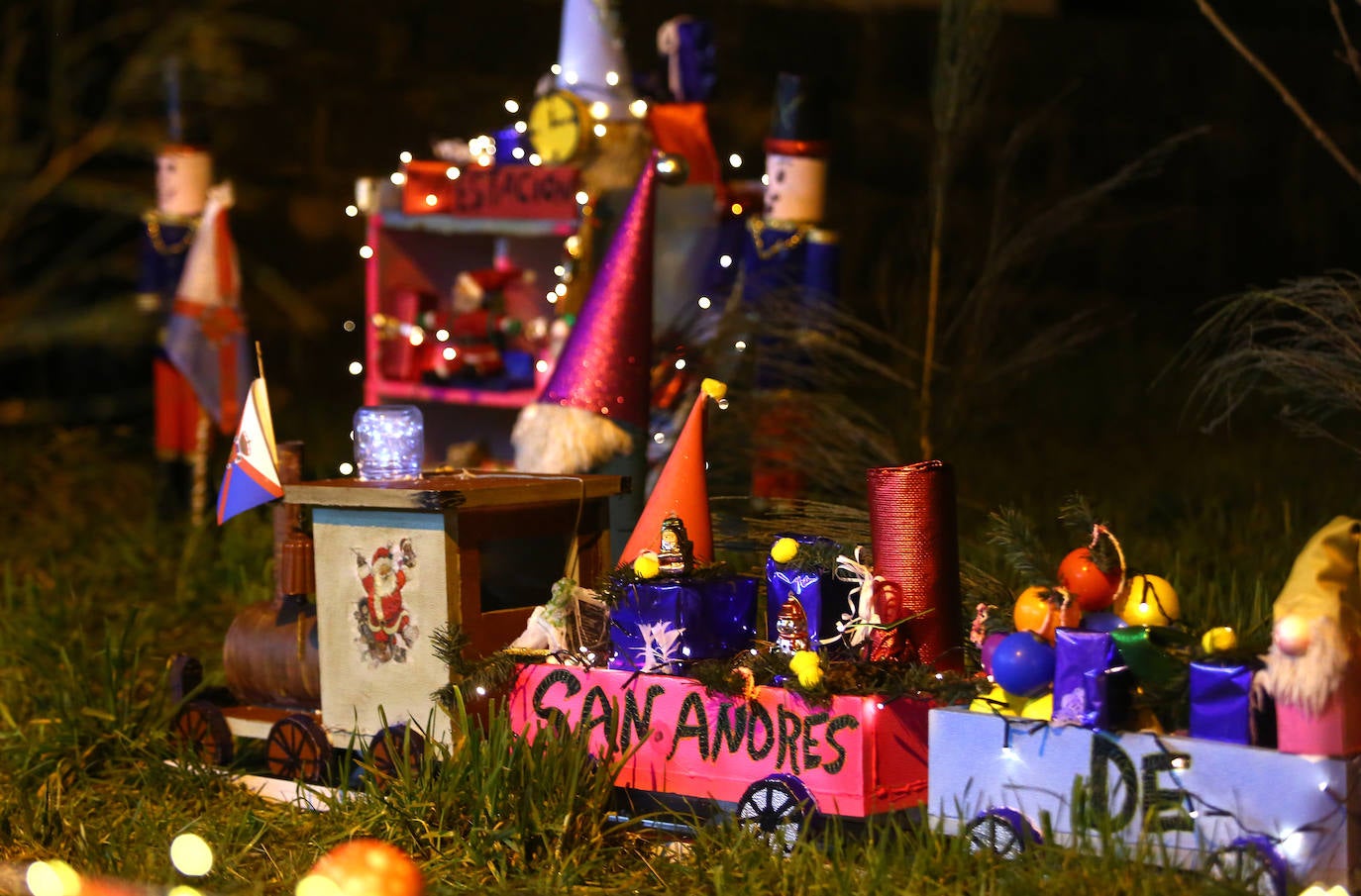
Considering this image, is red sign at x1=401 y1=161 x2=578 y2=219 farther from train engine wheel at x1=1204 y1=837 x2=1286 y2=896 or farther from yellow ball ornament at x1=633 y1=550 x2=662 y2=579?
train engine wheel at x1=1204 y1=837 x2=1286 y2=896

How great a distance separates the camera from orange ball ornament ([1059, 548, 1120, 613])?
2.65 m

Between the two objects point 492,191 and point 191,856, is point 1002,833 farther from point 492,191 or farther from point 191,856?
point 492,191

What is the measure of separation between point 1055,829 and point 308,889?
1117 mm

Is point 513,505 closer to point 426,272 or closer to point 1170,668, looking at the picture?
point 1170,668

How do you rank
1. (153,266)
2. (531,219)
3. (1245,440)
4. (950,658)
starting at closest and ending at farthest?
(950,658), (531,219), (153,266), (1245,440)

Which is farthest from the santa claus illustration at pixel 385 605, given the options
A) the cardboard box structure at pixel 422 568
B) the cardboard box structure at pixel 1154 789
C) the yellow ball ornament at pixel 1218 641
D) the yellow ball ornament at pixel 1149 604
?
the yellow ball ornament at pixel 1218 641

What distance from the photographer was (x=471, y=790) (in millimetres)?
2891

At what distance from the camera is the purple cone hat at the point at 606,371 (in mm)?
3762

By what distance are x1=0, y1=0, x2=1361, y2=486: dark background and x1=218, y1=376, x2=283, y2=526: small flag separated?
3.86 meters

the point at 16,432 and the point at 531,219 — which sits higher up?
the point at 531,219

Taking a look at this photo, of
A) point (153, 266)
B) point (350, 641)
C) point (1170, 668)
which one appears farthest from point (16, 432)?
point (1170, 668)

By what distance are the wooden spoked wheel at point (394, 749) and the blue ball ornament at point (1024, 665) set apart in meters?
1.09

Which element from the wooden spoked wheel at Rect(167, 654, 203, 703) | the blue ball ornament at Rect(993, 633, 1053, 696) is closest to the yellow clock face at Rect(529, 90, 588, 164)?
the wooden spoked wheel at Rect(167, 654, 203, 703)

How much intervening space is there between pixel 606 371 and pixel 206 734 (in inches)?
46.0
